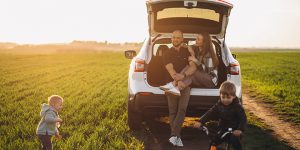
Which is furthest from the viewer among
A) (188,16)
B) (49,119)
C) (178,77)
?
(188,16)

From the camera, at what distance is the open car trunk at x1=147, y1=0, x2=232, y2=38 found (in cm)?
734

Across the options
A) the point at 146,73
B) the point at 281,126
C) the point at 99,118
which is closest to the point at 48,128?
the point at 146,73

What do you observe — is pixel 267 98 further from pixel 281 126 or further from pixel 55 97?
pixel 55 97

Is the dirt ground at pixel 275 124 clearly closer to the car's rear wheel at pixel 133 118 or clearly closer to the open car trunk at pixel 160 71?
the open car trunk at pixel 160 71

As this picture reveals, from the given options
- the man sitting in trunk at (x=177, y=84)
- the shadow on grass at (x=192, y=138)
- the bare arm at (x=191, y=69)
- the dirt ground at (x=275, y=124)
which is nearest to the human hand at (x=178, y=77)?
the man sitting in trunk at (x=177, y=84)

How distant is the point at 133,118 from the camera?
7781 mm

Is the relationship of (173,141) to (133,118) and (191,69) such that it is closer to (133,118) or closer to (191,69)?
(133,118)

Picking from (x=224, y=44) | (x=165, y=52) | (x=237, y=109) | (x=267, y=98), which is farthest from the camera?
(x=267, y=98)

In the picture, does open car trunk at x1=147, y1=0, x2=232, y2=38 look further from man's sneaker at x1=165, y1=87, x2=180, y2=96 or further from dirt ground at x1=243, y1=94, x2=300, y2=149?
dirt ground at x1=243, y1=94, x2=300, y2=149

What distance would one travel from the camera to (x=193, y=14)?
819 centimetres

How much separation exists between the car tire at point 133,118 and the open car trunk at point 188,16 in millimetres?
1446

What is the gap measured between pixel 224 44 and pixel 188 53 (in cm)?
93

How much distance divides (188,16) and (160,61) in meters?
1.16

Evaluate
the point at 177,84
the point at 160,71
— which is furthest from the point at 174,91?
the point at 160,71
